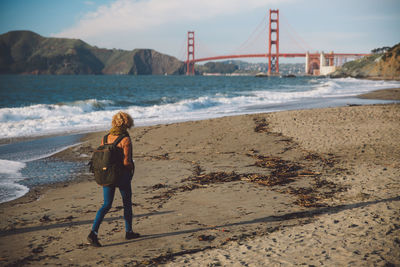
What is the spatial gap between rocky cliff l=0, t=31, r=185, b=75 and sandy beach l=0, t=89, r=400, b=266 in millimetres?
111621

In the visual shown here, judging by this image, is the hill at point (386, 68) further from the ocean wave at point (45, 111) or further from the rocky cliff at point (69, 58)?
the rocky cliff at point (69, 58)

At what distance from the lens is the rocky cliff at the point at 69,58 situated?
105 m

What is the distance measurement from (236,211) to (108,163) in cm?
147

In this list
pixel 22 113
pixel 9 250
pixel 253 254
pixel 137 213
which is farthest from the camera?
pixel 22 113

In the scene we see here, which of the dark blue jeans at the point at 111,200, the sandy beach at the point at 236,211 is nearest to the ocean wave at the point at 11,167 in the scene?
the sandy beach at the point at 236,211

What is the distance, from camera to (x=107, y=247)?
286 centimetres

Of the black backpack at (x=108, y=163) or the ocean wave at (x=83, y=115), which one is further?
the ocean wave at (x=83, y=115)

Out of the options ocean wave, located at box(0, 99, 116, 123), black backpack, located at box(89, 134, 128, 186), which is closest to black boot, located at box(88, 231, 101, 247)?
black backpack, located at box(89, 134, 128, 186)

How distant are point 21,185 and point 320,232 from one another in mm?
4235

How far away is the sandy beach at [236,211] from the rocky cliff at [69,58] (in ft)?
366

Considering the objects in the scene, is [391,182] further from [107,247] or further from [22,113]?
[22,113]

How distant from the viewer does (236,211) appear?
3.52 m

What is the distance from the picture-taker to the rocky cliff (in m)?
105

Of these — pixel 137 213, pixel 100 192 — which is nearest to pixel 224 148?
pixel 100 192
